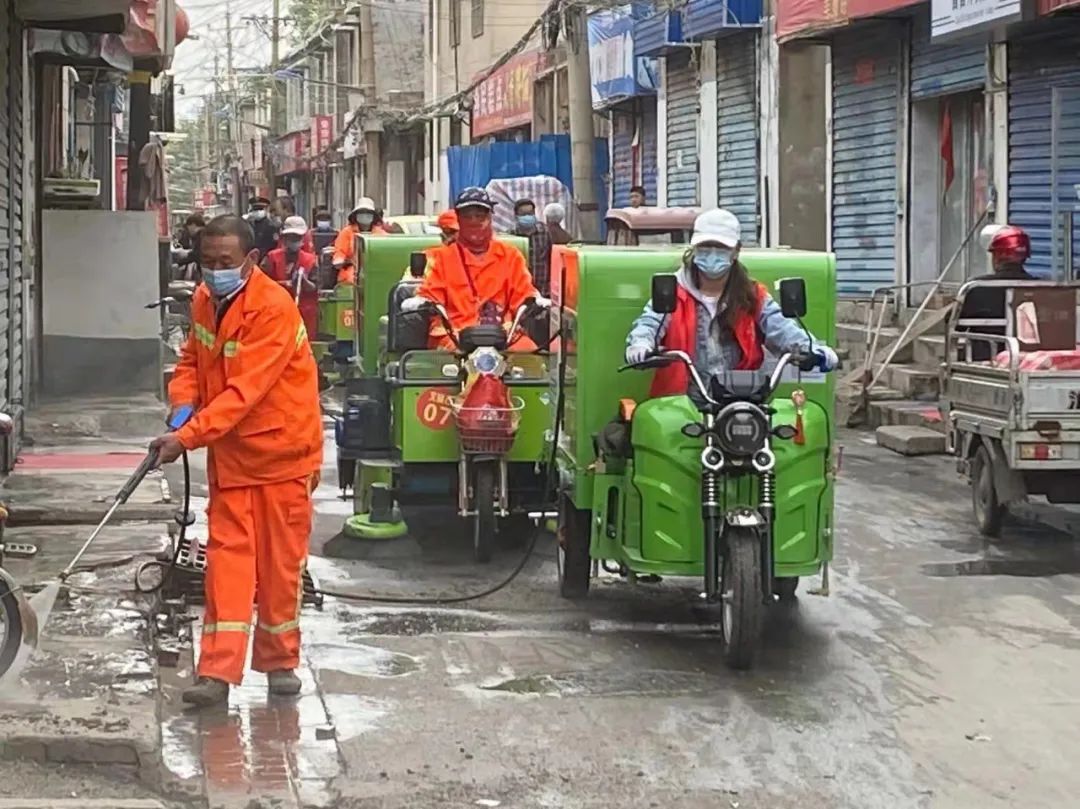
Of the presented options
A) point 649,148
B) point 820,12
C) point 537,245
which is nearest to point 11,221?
point 537,245

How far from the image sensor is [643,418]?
805 cm

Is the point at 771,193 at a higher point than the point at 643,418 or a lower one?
higher

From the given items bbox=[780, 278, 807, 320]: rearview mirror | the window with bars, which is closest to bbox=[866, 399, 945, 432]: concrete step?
bbox=[780, 278, 807, 320]: rearview mirror

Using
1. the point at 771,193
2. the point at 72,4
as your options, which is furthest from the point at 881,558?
the point at 771,193

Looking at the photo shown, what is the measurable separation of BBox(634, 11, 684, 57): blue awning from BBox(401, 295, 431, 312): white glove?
16435 millimetres

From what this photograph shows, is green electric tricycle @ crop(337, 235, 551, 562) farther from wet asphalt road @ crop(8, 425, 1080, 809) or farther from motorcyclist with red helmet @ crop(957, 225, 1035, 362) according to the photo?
motorcyclist with red helmet @ crop(957, 225, 1035, 362)

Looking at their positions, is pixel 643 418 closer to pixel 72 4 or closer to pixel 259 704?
pixel 259 704

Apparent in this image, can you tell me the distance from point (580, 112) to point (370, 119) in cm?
2895

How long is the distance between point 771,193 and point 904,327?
6.22 metres

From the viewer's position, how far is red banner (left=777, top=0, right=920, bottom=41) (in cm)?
1956

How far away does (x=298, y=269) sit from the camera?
21438mm

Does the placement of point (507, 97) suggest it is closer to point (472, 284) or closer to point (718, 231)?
point (472, 284)

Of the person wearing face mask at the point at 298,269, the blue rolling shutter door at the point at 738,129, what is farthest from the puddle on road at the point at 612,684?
the blue rolling shutter door at the point at 738,129

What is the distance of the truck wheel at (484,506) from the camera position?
398 inches
